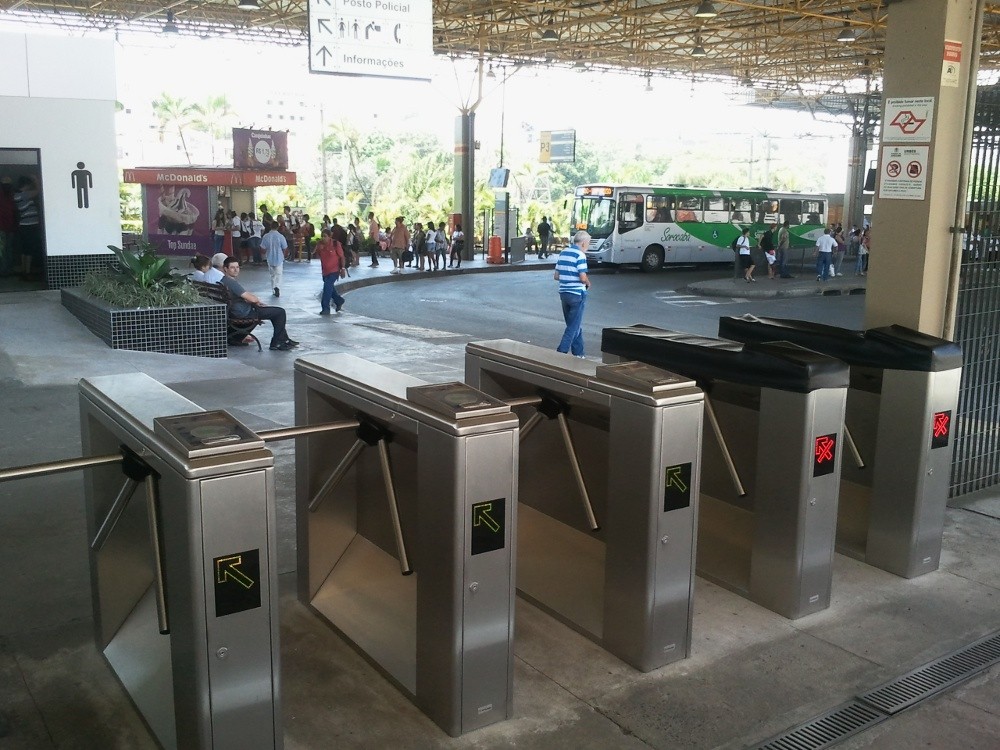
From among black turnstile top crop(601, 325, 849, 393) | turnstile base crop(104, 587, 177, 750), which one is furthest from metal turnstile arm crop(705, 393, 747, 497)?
turnstile base crop(104, 587, 177, 750)

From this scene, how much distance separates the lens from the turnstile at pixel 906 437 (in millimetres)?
5180

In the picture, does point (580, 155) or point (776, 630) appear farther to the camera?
point (580, 155)

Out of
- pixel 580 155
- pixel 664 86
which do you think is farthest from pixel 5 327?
pixel 580 155

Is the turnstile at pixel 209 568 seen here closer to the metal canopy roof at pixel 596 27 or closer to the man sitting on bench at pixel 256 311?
the man sitting on bench at pixel 256 311

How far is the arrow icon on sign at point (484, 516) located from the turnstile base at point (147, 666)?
3.97 ft

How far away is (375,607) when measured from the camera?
4.48 metres

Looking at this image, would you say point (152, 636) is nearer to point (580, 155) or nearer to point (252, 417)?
point (252, 417)

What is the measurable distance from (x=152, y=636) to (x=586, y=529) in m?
2.15

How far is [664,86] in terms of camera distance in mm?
37312

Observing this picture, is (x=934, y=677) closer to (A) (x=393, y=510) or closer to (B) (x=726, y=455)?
(B) (x=726, y=455)

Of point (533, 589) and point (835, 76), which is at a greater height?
point (835, 76)

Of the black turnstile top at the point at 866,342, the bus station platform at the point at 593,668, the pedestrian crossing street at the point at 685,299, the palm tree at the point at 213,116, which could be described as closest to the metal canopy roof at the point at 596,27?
the pedestrian crossing street at the point at 685,299

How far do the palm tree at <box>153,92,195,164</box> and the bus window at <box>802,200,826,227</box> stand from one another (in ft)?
116

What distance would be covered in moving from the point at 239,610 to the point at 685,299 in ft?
63.0
